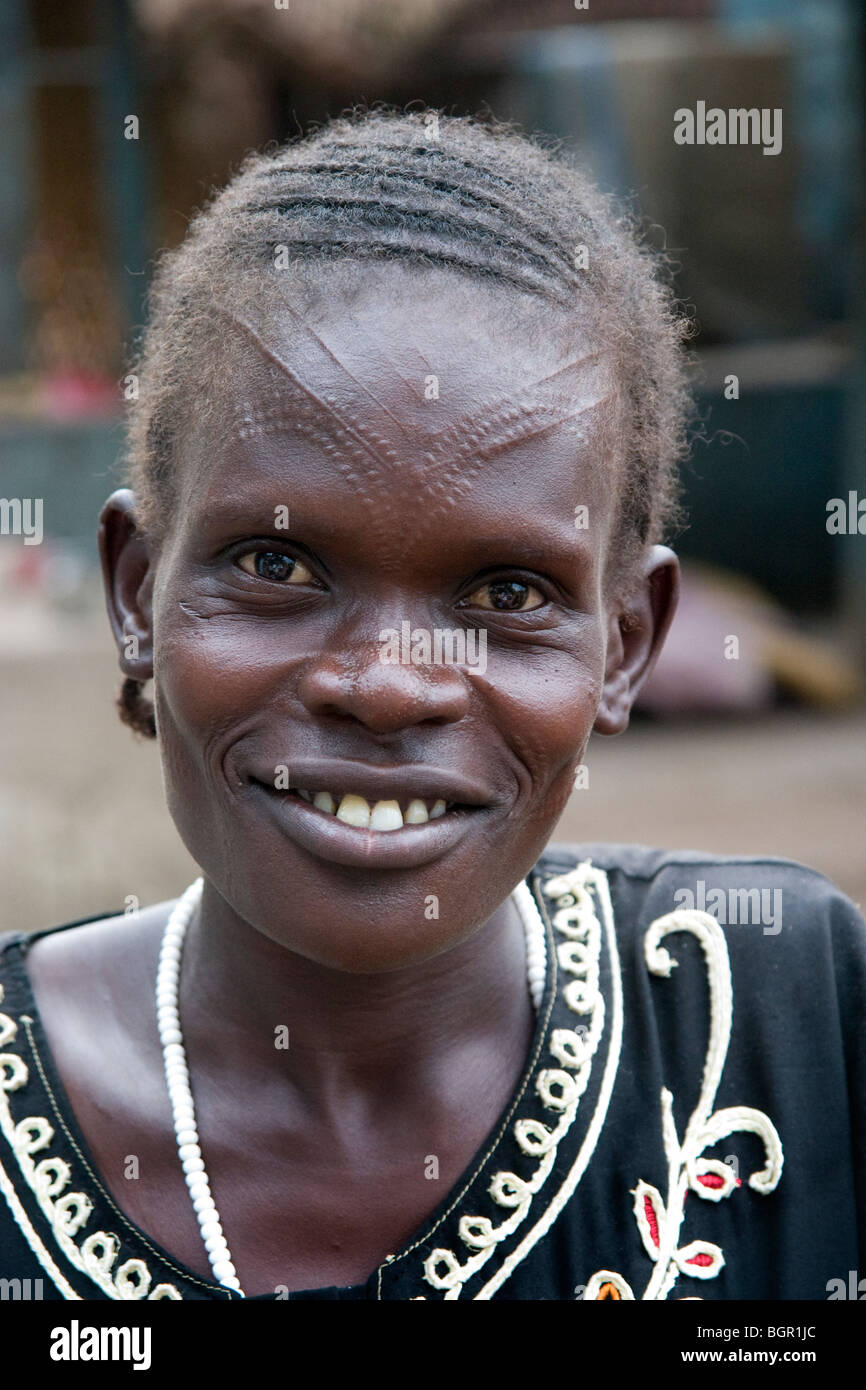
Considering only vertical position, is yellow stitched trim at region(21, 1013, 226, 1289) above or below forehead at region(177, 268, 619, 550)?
below

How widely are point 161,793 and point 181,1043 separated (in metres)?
2.93

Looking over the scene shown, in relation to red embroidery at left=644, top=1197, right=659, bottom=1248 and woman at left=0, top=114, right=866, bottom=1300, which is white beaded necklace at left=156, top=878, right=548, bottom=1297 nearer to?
woman at left=0, top=114, right=866, bottom=1300

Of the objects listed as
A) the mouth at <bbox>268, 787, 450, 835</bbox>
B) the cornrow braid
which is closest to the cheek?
the mouth at <bbox>268, 787, 450, 835</bbox>

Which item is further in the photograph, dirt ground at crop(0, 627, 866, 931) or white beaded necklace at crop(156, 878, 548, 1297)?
dirt ground at crop(0, 627, 866, 931)

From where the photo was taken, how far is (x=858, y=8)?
24.3 feet

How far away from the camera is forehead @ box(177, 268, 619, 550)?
1.66m

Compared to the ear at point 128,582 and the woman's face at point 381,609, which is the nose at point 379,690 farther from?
the ear at point 128,582

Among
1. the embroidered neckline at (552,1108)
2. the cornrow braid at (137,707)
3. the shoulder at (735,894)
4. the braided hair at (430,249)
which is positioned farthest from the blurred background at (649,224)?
the braided hair at (430,249)

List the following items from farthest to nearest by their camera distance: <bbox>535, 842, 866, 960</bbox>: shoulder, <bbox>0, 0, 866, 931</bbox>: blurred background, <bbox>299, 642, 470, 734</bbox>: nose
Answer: <bbox>0, 0, 866, 931</bbox>: blurred background < <bbox>535, 842, 866, 960</bbox>: shoulder < <bbox>299, 642, 470, 734</bbox>: nose

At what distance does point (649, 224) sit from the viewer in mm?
7699

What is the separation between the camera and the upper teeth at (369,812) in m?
1.69

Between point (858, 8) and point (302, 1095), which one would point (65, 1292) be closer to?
point (302, 1095)

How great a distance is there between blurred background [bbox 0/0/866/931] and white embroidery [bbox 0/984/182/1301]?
15.9 feet

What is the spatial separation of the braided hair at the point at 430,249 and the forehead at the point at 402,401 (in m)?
0.05
